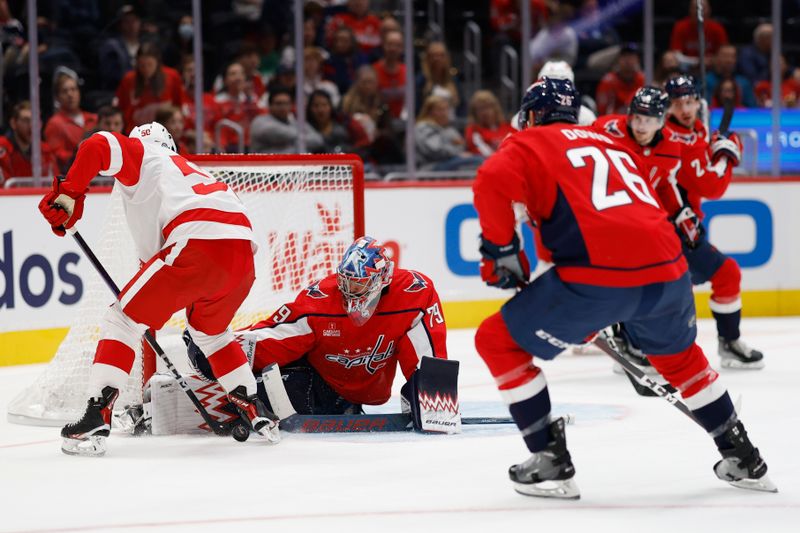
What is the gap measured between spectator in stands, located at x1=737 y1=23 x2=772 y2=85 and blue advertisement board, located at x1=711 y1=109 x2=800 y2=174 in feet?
0.95

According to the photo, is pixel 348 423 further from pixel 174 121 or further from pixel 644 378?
pixel 174 121

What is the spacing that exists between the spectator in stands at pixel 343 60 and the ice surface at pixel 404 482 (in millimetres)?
3407

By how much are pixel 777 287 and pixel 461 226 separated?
6.77 feet

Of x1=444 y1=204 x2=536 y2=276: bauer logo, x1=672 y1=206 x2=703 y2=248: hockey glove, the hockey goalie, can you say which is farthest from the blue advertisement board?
the hockey goalie

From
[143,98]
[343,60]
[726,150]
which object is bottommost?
[726,150]

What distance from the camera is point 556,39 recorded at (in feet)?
28.8

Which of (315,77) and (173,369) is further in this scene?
(315,77)

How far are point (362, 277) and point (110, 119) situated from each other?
310 cm

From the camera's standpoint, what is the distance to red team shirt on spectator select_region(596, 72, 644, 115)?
870cm

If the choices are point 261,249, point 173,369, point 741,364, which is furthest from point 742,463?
point 261,249

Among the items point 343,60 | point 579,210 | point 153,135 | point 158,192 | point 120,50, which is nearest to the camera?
point 579,210

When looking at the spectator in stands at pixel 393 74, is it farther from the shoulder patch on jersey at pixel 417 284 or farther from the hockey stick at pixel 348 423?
the hockey stick at pixel 348 423

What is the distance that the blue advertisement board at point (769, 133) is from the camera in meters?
8.45

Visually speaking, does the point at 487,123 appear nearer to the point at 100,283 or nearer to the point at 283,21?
the point at 283,21
